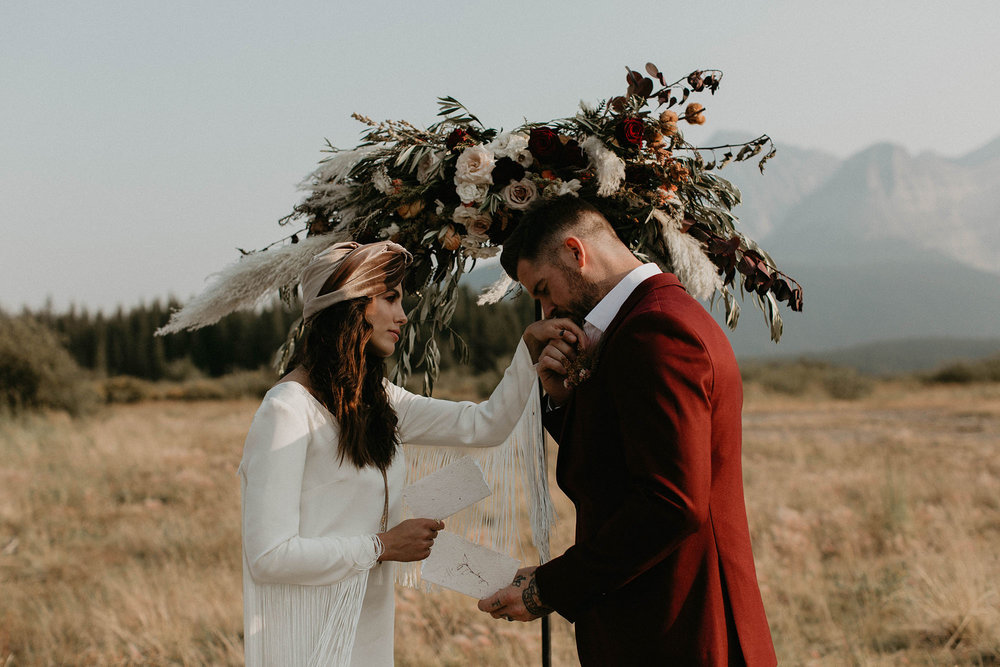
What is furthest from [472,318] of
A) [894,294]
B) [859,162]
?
[859,162]

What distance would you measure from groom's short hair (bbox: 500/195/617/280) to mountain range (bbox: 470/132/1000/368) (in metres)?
81.4

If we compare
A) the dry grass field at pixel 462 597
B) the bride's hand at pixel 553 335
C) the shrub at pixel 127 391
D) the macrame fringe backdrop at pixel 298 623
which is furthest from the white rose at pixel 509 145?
the shrub at pixel 127 391

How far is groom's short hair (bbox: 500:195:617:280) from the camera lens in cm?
221

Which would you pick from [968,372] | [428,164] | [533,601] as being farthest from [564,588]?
[968,372]

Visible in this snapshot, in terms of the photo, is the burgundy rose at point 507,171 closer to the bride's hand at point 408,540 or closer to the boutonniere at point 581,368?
the boutonniere at point 581,368

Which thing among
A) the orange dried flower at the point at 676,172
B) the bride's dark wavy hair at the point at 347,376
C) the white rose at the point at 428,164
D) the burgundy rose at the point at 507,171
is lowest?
the bride's dark wavy hair at the point at 347,376

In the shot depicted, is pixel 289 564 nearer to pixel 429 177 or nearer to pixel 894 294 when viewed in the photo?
pixel 429 177

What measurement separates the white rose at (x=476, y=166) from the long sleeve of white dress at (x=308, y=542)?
90cm

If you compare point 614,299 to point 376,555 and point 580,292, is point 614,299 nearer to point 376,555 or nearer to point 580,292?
point 580,292

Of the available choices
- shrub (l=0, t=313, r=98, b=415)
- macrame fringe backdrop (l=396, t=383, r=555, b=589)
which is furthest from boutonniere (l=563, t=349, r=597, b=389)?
shrub (l=0, t=313, r=98, b=415)

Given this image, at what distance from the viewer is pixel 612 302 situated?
7.00 feet

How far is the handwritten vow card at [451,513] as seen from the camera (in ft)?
7.66

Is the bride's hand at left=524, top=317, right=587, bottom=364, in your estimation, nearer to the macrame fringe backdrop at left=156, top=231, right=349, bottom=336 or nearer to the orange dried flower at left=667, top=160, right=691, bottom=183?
the orange dried flower at left=667, top=160, right=691, bottom=183

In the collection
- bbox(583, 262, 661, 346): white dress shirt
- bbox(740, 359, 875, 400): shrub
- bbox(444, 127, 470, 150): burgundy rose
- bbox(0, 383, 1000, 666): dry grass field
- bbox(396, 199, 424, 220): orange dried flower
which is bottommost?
bbox(740, 359, 875, 400): shrub
